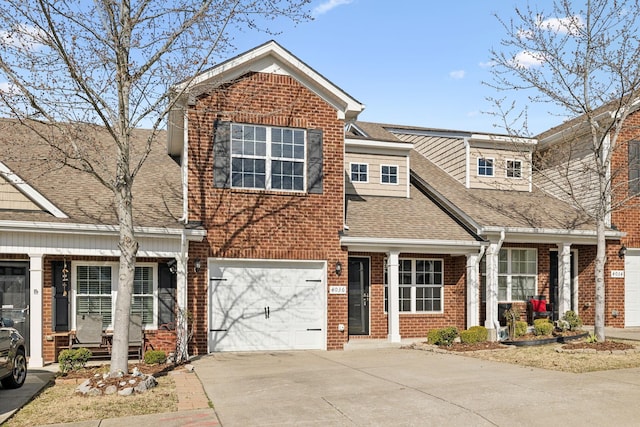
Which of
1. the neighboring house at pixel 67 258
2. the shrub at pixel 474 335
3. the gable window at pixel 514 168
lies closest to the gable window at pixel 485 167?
the gable window at pixel 514 168

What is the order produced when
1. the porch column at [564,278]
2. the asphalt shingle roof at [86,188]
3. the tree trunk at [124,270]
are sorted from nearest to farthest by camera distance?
the tree trunk at [124,270] < the asphalt shingle roof at [86,188] < the porch column at [564,278]

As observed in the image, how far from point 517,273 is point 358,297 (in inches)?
195

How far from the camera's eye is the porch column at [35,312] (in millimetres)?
11875

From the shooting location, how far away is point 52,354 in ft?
40.8

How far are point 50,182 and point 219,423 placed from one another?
9095mm

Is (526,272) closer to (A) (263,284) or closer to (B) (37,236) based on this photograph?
(A) (263,284)

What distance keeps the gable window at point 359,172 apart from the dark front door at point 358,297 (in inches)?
115

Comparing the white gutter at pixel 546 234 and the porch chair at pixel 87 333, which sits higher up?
the white gutter at pixel 546 234

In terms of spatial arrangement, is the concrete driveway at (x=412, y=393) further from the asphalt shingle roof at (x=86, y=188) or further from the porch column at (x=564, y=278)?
the porch column at (x=564, y=278)

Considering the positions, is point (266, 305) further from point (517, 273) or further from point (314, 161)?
point (517, 273)

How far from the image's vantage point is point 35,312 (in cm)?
1198

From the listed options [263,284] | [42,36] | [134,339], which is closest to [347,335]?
[263,284]

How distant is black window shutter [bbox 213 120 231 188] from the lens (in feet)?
44.8

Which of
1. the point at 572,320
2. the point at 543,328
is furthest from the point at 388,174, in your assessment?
the point at 572,320
